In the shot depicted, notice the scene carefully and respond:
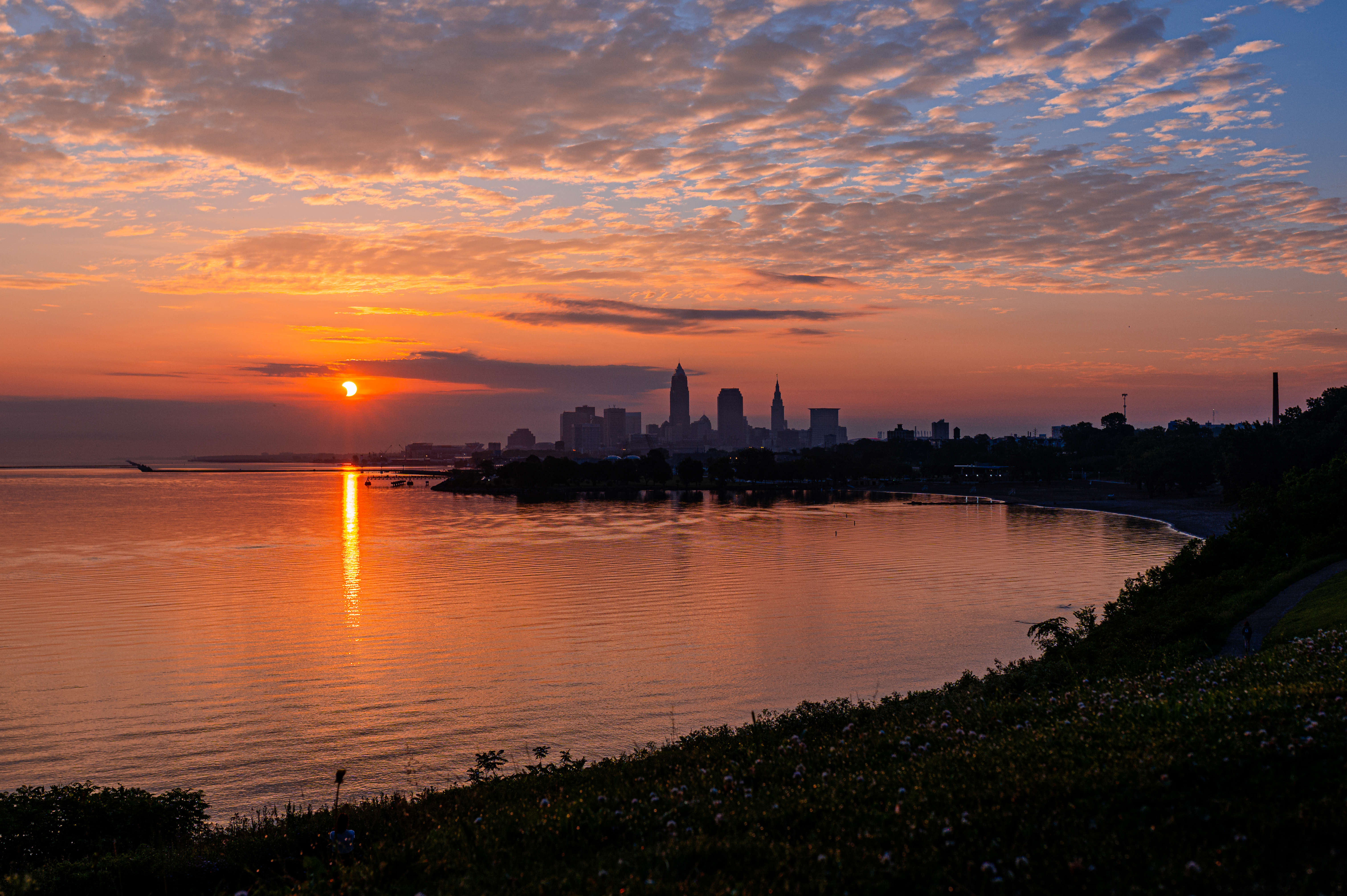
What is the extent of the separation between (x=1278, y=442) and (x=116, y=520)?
522 feet

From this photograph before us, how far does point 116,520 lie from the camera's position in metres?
119

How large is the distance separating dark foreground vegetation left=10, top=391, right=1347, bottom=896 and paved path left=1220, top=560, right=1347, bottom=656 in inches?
310

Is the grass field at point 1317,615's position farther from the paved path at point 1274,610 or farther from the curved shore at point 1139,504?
the curved shore at point 1139,504

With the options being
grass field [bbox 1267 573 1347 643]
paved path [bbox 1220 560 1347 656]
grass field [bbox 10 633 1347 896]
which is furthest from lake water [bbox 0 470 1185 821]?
grass field [bbox 1267 573 1347 643]

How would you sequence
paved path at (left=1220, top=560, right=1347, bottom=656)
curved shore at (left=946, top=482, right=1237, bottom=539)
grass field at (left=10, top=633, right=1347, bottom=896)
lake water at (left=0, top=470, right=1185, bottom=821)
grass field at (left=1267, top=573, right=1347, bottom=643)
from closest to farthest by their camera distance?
grass field at (left=10, top=633, right=1347, bottom=896) → grass field at (left=1267, top=573, right=1347, bottom=643) → paved path at (left=1220, top=560, right=1347, bottom=656) → lake water at (left=0, top=470, right=1185, bottom=821) → curved shore at (left=946, top=482, right=1237, bottom=539)

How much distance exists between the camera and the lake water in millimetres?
25938

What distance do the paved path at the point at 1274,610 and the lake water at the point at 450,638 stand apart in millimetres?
9515

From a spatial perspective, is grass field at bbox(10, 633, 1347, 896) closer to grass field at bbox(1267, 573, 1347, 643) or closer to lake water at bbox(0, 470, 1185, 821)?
lake water at bbox(0, 470, 1185, 821)

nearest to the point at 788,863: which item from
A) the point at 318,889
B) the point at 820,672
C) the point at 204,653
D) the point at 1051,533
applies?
the point at 318,889

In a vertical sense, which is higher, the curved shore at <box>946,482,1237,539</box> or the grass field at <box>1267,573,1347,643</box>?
the grass field at <box>1267,573,1347,643</box>

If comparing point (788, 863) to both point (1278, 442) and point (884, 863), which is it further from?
point (1278, 442)

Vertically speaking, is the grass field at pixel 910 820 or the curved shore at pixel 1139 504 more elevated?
the grass field at pixel 910 820

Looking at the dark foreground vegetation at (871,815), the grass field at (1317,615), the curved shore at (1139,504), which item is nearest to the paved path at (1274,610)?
the grass field at (1317,615)

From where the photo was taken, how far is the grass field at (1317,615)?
A: 2355 cm
